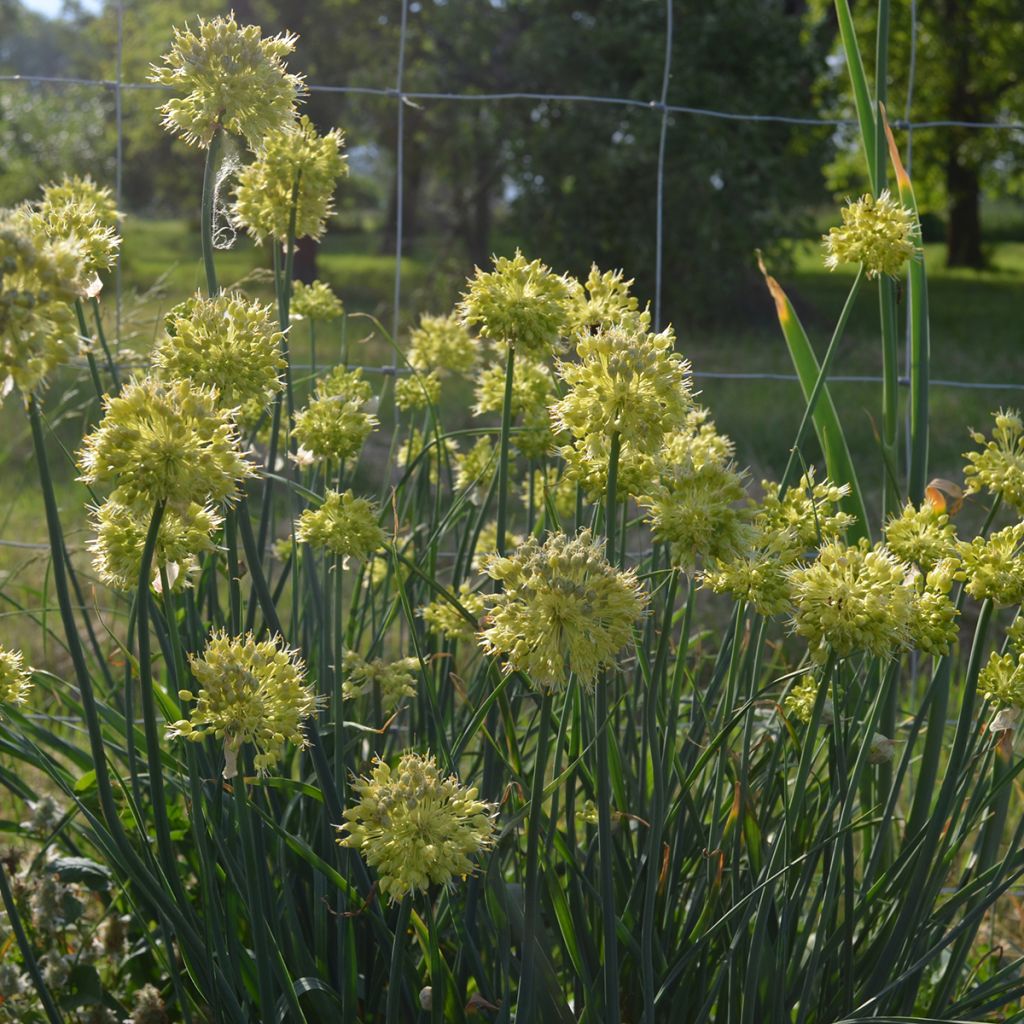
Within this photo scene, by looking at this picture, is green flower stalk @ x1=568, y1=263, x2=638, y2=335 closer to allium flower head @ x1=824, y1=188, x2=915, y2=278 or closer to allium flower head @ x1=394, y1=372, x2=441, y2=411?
allium flower head @ x1=824, y1=188, x2=915, y2=278

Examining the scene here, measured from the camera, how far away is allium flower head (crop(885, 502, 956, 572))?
1.33 meters

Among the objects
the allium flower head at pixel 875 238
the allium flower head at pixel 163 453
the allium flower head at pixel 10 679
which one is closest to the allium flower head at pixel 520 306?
the allium flower head at pixel 875 238

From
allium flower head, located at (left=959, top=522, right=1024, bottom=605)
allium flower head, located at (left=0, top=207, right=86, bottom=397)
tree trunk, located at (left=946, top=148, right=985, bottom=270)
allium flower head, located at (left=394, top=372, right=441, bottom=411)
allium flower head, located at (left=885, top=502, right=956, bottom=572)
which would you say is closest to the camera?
allium flower head, located at (left=0, top=207, right=86, bottom=397)

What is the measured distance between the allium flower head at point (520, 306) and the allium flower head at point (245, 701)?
435 millimetres

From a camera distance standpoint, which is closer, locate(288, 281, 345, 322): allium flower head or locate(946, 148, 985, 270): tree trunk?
locate(288, 281, 345, 322): allium flower head

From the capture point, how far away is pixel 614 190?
36.0ft

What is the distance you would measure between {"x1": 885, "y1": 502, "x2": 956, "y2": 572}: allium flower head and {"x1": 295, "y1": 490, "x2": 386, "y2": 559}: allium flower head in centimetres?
56

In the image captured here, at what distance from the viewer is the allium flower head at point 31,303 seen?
842 millimetres

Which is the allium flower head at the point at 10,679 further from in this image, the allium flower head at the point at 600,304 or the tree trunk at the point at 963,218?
the tree trunk at the point at 963,218

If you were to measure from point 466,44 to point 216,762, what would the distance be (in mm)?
11137

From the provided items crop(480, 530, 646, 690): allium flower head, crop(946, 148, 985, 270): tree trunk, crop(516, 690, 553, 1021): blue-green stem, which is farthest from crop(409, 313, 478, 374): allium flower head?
crop(946, 148, 985, 270): tree trunk

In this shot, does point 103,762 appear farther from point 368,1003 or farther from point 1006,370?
point 1006,370

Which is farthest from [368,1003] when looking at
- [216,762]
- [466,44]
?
[466,44]

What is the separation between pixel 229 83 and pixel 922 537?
851 millimetres
